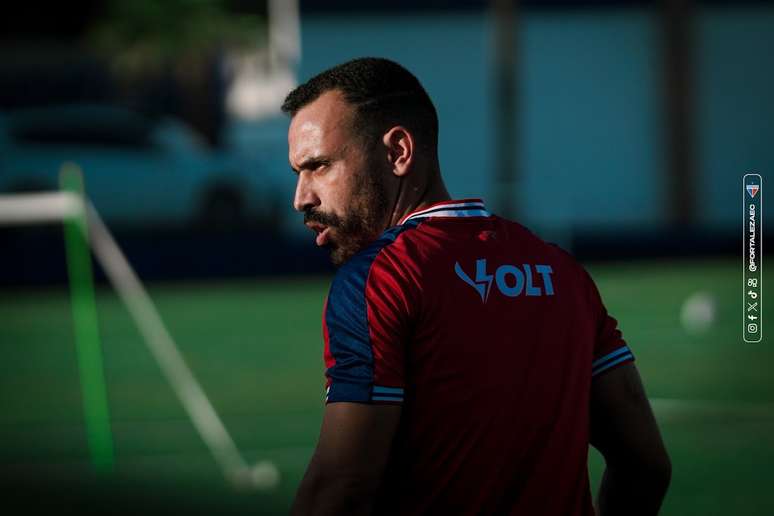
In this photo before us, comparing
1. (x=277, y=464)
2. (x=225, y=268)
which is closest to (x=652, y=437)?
(x=277, y=464)

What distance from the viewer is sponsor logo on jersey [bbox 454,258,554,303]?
2.50 m

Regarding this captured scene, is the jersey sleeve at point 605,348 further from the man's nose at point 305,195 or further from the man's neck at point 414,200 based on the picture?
the man's nose at point 305,195

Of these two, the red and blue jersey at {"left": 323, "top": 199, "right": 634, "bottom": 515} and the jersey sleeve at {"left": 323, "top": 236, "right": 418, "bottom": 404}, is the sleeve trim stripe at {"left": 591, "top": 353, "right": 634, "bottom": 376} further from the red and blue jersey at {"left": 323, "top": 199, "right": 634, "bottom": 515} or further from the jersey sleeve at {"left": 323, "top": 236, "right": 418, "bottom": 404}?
the jersey sleeve at {"left": 323, "top": 236, "right": 418, "bottom": 404}

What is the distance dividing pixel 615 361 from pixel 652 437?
0.18m

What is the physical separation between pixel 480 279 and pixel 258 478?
553cm

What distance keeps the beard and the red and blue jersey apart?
0.31 ft

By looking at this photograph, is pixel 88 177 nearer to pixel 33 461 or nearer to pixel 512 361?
pixel 33 461

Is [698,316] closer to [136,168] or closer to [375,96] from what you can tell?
[136,168]

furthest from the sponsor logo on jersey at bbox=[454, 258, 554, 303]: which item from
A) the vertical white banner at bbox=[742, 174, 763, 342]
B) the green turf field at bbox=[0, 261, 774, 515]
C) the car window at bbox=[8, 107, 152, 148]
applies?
the car window at bbox=[8, 107, 152, 148]

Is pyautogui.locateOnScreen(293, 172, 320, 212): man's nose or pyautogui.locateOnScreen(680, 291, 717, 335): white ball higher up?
pyautogui.locateOnScreen(293, 172, 320, 212): man's nose

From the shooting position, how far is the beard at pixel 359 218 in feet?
8.87

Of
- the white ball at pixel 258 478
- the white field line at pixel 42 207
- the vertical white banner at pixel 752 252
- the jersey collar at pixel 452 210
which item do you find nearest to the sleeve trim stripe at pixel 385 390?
the jersey collar at pixel 452 210

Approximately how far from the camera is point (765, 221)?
95.6ft

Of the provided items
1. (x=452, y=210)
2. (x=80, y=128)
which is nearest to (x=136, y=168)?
(x=80, y=128)
